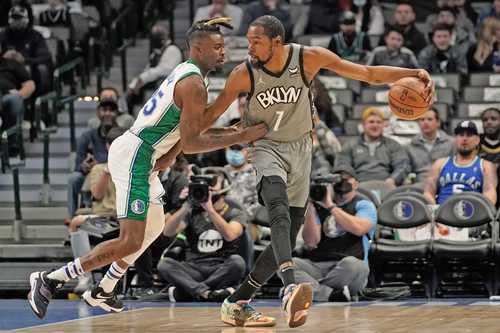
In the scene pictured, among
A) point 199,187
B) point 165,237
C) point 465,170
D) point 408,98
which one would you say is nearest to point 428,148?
point 465,170

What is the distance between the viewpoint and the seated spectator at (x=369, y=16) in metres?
18.2

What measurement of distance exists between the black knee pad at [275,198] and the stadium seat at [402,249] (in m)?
4.23

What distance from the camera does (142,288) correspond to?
1336 cm

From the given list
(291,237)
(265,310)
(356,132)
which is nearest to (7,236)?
(356,132)

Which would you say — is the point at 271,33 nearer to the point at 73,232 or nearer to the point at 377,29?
the point at 73,232

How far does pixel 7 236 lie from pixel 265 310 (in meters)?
5.34

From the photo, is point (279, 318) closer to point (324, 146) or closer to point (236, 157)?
point (236, 157)

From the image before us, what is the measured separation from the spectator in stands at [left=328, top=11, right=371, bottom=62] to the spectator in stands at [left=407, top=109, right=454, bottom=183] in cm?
255

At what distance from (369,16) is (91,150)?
527 centimetres

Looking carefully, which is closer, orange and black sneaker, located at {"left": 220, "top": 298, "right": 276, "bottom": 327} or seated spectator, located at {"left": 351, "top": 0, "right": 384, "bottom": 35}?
orange and black sneaker, located at {"left": 220, "top": 298, "right": 276, "bottom": 327}

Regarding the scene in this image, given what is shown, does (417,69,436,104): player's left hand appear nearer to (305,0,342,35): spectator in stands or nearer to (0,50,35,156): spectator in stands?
(0,50,35,156): spectator in stands

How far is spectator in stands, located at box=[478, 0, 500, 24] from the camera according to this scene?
57.2 ft

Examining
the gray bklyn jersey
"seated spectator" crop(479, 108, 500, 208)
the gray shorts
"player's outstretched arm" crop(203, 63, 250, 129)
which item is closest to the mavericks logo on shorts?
"player's outstretched arm" crop(203, 63, 250, 129)

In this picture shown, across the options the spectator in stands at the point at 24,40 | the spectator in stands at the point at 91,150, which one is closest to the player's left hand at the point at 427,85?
the spectator in stands at the point at 91,150
